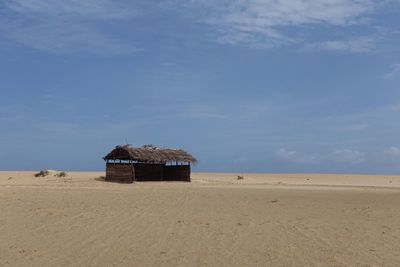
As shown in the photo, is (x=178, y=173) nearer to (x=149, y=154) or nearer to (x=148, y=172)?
(x=148, y=172)

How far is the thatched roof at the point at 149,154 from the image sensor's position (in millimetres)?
41562

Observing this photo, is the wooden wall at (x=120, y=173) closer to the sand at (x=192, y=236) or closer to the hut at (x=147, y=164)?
the hut at (x=147, y=164)

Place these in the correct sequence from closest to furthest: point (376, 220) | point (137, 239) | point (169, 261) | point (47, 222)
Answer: point (169, 261)
point (137, 239)
point (47, 222)
point (376, 220)

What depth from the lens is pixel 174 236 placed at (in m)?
11.9

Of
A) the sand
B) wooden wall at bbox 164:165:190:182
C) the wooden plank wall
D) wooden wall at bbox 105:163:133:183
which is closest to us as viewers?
the sand

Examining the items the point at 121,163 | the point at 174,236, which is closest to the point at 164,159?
the point at 121,163

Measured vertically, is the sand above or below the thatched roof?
below

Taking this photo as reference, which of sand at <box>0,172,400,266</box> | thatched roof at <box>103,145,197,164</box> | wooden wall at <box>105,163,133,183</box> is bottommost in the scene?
sand at <box>0,172,400,266</box>

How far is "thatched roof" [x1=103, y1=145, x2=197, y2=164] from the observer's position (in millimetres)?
41562

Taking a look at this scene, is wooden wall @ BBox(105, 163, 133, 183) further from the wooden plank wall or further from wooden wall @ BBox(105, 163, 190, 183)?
the wooden plank wall

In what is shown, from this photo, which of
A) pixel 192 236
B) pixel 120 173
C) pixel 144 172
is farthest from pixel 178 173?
pixel 192 236

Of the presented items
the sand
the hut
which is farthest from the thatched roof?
the sand

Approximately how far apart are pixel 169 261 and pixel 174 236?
8.77 ft

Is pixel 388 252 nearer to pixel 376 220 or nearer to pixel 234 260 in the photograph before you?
pixel 234 260
